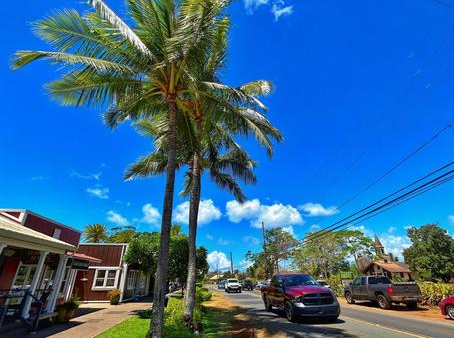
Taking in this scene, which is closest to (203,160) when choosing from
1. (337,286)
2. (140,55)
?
(140,55)

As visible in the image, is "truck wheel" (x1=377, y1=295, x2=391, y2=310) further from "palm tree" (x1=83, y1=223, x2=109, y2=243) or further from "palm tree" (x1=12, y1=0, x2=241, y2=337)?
"palm tree" (x1=83, y1=223, x2=109, y2=243)

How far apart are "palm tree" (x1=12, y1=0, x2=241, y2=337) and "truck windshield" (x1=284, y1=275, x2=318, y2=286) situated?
7402mm

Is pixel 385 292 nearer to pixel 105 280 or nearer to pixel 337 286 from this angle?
pixel 337 286

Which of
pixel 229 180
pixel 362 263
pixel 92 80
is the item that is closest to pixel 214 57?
pixel 92 80

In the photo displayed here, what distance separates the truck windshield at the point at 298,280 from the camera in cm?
1220

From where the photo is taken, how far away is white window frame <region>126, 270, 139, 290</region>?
24.1 meters

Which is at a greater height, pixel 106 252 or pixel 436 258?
pixel 436 258

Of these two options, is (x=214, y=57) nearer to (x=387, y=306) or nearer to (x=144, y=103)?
(x=144, y=103)

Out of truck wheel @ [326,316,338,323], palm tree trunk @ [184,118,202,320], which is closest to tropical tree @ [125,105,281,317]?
palm tree trunk @ [184,118,202,320]

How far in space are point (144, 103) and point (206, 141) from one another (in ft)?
17.5

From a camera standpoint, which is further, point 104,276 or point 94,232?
point 94,232

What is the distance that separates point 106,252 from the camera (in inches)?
928

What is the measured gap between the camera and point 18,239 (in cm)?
897

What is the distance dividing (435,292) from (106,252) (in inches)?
942
